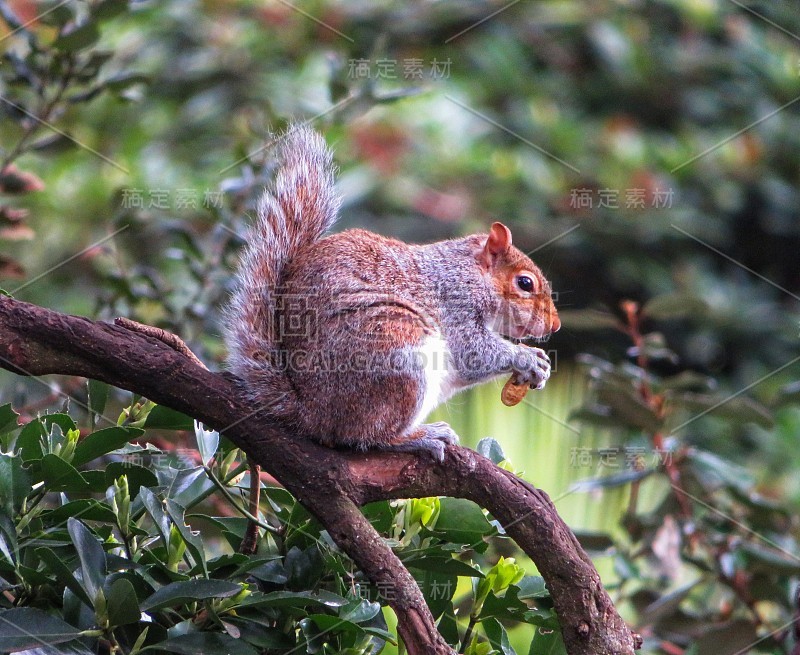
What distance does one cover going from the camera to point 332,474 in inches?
36.5

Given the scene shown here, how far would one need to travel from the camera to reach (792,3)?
3109mm

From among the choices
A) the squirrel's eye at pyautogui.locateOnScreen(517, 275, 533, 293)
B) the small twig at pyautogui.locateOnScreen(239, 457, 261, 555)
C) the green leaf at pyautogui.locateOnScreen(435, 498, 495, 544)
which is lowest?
the squirrel's eye at pyautogui.locateOnScreen(517, 275, 533, 293)

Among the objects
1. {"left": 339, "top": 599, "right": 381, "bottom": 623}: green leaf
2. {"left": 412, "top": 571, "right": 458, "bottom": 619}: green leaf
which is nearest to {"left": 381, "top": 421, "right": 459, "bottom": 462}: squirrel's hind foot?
{"left": 412, "top": 571, "right": 458, "bottom": 619}: green leaf

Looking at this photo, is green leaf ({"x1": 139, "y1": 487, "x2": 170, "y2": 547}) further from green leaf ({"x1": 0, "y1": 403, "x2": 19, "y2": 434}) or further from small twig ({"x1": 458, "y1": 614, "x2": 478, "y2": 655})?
A: small twig ({"x1": 458, "y1": 614, "x2": 478, "y2": 655})

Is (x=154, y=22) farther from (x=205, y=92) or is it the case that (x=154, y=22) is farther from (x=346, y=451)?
(x=346, y=451)

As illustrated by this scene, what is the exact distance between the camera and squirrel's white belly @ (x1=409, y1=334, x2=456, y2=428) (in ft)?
3.92

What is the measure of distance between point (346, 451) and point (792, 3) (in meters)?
2.76

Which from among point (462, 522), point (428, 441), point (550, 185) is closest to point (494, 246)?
point (428, 441)

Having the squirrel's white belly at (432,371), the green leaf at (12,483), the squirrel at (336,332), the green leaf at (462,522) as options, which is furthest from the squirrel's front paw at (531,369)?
the green leaf at (12,483)

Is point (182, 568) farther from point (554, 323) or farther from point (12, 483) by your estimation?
point (554, 323)

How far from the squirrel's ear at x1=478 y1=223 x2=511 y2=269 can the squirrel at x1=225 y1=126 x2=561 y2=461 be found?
0.47 feet

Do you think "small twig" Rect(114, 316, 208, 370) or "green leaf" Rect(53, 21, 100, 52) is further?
"green leaf" Rect(53, 21, 100, 52)

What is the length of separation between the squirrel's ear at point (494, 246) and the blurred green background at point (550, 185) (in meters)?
0.19

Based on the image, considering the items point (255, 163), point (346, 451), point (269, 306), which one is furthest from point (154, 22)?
point (346, 451)
